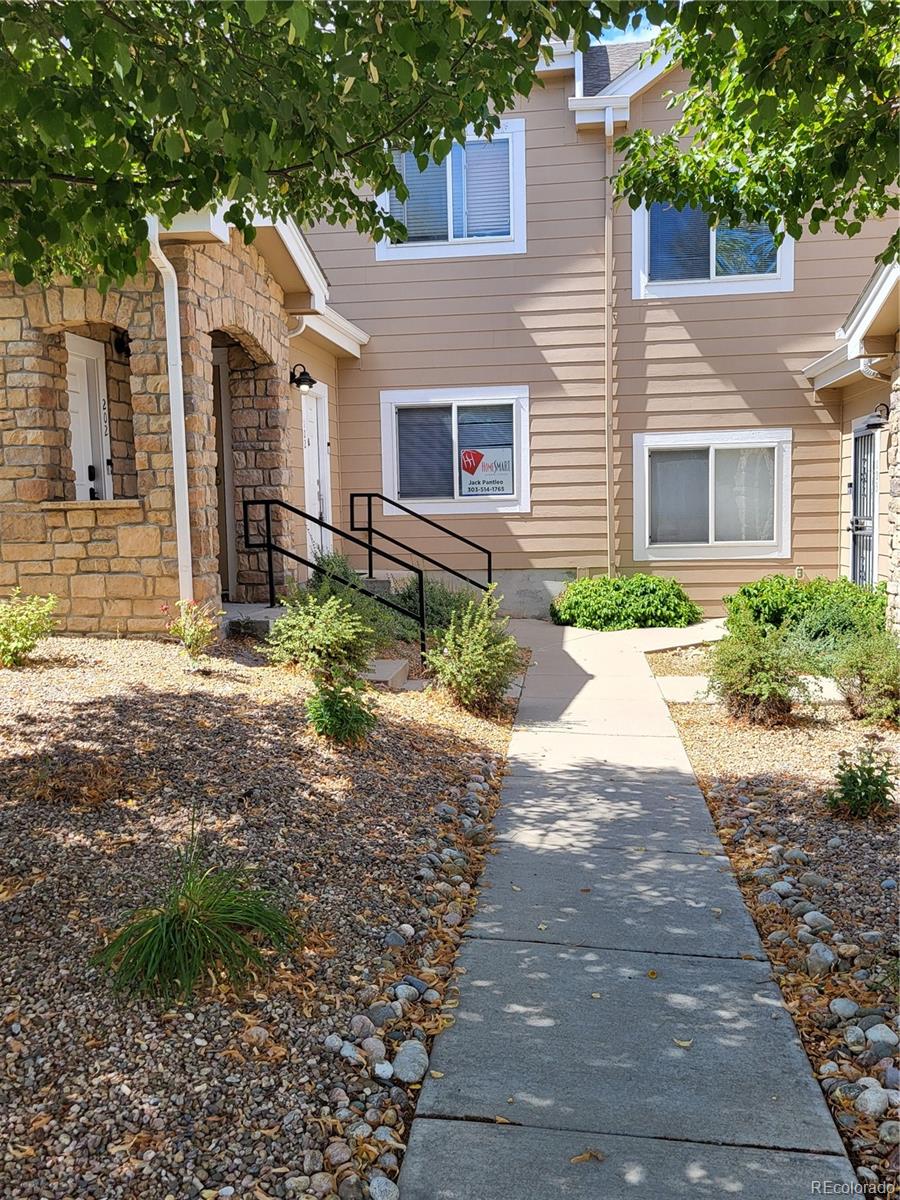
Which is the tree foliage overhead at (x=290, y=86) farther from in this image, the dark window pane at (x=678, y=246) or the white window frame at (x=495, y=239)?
the white window frame at (x=495, y=239)

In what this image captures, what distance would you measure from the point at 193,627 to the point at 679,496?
725 centimetres

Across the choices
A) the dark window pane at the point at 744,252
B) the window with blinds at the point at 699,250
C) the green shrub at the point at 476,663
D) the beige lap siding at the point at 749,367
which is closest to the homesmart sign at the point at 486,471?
the beige lap siding at the point at 749,367

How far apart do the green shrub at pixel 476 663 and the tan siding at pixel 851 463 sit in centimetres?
503

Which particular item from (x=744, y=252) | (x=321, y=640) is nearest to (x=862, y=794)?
(x=321, y=640)

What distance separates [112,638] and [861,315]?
7.40 meters

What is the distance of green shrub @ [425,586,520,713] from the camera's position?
23.1ft

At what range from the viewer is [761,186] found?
216 inches

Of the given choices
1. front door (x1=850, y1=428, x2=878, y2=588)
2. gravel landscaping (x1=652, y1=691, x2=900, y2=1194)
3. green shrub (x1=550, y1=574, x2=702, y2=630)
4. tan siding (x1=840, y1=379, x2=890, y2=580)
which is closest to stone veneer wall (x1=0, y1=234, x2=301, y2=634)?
gravel landscaping (x1=652, y1=691, x2=900, y2=1194)

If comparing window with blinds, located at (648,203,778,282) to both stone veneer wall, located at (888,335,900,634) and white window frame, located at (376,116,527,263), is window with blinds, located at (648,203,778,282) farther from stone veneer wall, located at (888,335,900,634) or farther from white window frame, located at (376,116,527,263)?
stone veneer wall, located at (888,335,900,634)

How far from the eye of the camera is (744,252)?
1171 centimetres

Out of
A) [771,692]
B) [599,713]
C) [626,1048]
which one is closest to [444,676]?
[599,713]

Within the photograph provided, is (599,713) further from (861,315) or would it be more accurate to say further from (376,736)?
(861,315)

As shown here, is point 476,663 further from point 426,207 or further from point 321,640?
point 426,207

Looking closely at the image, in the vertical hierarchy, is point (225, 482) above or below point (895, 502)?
above
